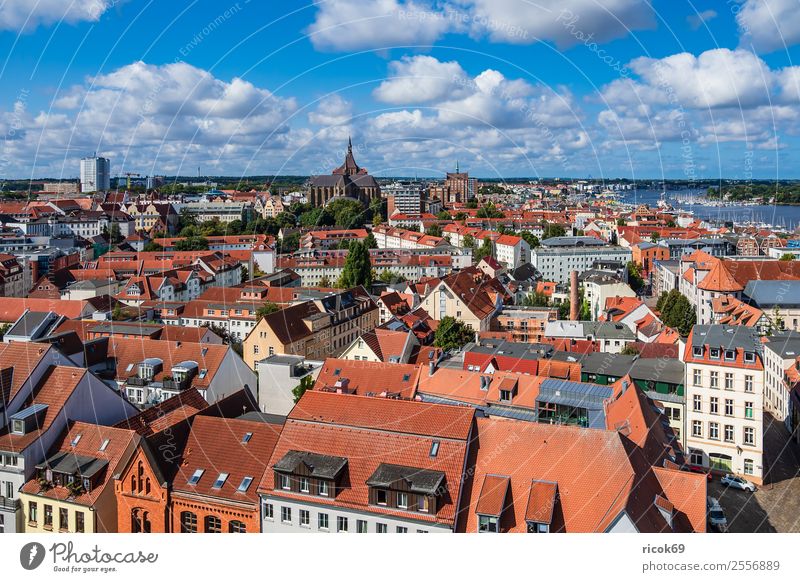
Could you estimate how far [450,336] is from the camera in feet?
71.6

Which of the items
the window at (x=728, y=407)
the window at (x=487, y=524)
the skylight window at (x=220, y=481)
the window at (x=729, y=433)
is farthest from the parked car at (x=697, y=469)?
the skylight window at (x=220, y=481)

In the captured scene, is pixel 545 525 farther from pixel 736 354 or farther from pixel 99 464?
pixel 736 354

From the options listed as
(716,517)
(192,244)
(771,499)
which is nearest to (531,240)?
(192,244)

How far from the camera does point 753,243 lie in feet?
141

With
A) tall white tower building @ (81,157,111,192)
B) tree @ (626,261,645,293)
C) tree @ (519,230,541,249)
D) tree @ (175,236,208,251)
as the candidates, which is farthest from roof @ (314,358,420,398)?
tall white tower building @ (81,157,111,192)

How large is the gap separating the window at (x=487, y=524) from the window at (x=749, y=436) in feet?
29.2

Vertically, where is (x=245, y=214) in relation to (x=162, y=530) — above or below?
above

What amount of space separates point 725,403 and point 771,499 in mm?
2041

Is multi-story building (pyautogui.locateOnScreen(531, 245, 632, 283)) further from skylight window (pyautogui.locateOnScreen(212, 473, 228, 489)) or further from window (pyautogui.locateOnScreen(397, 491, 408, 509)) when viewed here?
window (pyautogui.locateOnScreen(397, 491, 408, 509))

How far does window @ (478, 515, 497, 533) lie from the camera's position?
7859 millimetres

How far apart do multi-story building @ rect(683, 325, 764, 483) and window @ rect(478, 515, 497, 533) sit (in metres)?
8.43

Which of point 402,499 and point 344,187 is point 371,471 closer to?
A: point 402,499

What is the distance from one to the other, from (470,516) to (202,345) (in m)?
8.73
